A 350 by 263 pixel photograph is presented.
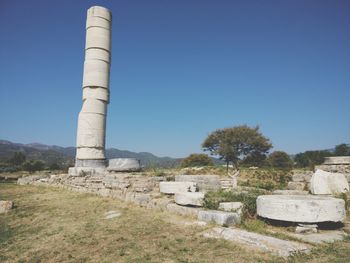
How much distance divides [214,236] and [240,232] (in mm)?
551

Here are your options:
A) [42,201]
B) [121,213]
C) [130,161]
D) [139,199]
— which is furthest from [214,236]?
[130,161]

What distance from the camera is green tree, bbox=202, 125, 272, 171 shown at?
116 feet

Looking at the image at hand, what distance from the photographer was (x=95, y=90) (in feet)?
52.3

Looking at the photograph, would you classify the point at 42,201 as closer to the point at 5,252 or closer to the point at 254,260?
the point at 5,252

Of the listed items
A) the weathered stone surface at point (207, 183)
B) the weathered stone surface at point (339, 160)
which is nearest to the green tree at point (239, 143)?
the weathered stone surface at point (339, 160)

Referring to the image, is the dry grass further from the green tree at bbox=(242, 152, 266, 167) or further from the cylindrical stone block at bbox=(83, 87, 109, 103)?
the green tree at bbox=(242, 152, 266, 167)

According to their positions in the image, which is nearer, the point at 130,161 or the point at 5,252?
the point at 5,252

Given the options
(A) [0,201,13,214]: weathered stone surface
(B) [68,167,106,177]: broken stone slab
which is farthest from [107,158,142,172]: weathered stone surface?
(A) [0,201,13,214]: weathered stone surface

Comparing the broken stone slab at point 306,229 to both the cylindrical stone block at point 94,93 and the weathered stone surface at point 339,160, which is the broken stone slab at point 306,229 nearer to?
the weathered stone surface at point 339,160

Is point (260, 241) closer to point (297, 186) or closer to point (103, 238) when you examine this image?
point (103, 238)

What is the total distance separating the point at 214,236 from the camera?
5.96m

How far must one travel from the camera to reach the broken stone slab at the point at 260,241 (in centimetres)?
494

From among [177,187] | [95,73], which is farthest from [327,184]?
[95,73]

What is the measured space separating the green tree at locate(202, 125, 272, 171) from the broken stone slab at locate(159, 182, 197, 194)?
25.7 meters
